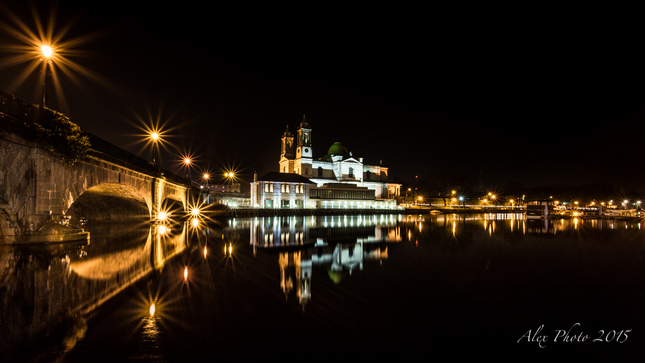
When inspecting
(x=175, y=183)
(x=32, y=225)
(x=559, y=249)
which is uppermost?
(x=175, y=183)

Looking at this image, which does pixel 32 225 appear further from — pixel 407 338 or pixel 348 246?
pixel 407 338

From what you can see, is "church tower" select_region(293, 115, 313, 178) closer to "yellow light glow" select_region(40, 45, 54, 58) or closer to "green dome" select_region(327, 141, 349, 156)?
"green dome" select_region(327, 141, 349, 156)

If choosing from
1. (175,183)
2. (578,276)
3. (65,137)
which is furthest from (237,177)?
(578,276)

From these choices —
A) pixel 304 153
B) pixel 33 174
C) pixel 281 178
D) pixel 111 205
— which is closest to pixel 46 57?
pixel 33 174

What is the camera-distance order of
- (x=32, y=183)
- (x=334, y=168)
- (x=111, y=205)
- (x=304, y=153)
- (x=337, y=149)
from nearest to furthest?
(x=32, y=183)
(x=111, y=205)
(x=304, y=153)
(x=334, y=168)
(x=337, y=149)

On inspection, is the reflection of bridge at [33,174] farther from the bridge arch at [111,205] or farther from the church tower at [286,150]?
the church tower at [286,150]

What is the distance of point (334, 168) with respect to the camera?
102250mm

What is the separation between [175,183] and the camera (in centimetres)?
4162

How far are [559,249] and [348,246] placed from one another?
38.2 feet

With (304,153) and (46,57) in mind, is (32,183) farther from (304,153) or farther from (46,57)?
(304,153)

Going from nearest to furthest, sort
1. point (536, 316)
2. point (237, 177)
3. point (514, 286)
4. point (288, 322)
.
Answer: point (288, 322) → point (536, 316) → point (514, 286) → point (237, 177)

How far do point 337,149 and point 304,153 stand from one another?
16.0 metres

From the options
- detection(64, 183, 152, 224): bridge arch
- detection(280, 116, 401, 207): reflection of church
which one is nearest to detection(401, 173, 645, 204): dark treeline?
detection(280, 116, 401, 207): reflection of church

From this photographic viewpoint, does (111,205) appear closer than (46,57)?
No
